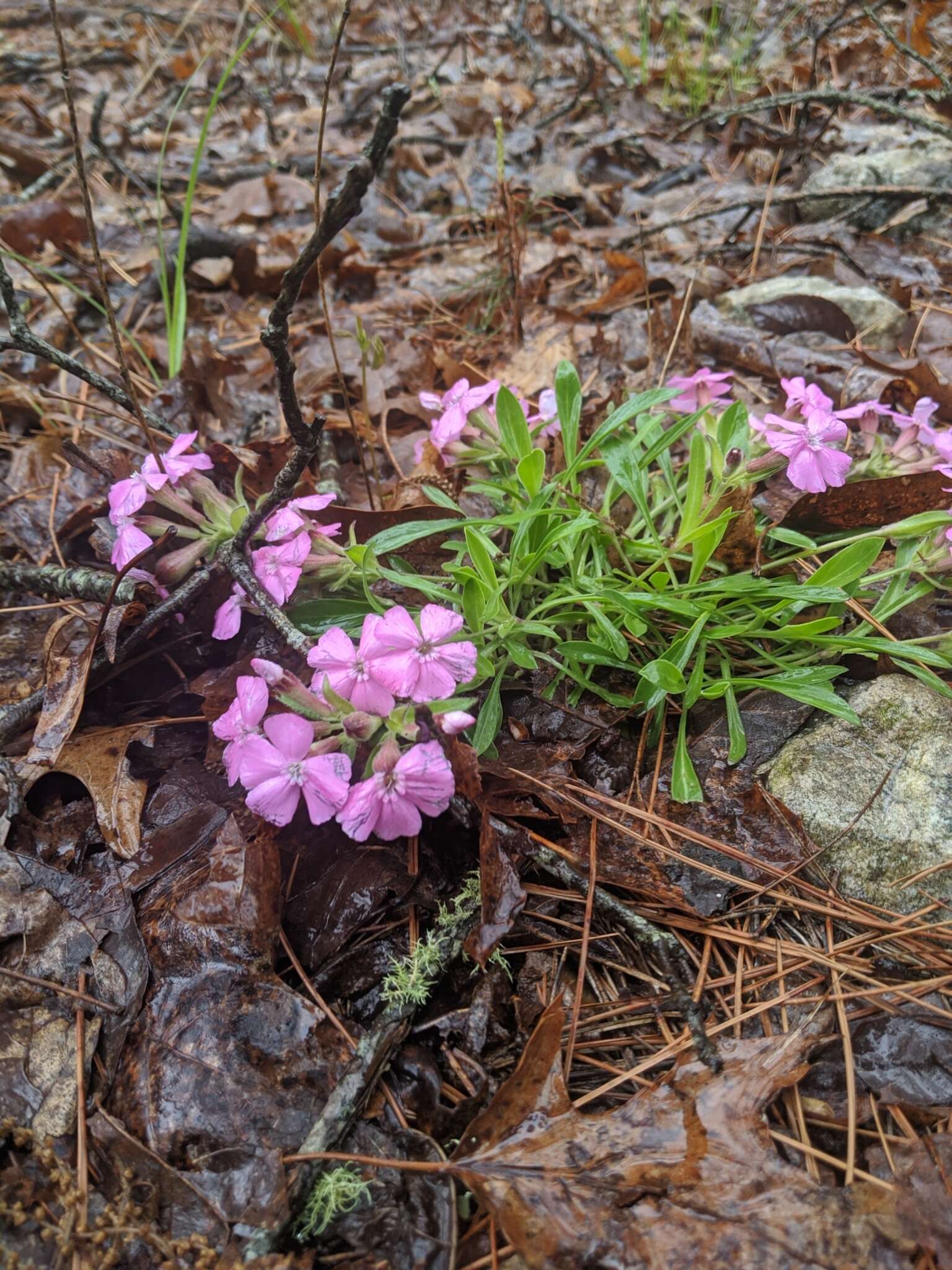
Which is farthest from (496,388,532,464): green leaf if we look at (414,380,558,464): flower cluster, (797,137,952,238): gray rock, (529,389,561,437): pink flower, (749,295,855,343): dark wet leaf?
(797,137,952,238): gray rock

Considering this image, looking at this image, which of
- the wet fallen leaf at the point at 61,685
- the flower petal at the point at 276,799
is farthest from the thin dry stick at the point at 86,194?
the flower petal at the point at 276,799

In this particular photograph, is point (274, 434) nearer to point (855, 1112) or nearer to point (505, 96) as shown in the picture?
point (855, 1112)

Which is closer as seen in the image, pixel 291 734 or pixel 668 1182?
pixel 668 1182

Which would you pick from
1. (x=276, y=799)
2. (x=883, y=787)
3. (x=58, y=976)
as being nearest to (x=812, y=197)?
(x=883, y=787)

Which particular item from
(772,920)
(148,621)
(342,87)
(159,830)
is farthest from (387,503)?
(342,87)

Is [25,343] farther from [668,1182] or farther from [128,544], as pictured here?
[668,1182]

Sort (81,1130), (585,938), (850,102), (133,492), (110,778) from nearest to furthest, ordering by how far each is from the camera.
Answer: (81,1130) < (585,938) < (110,778) < (133,492) < (850,102)

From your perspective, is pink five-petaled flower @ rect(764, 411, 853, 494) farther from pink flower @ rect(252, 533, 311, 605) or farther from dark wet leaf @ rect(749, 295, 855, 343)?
dark wet leaf @ rect(749, 295, 855, 343)
